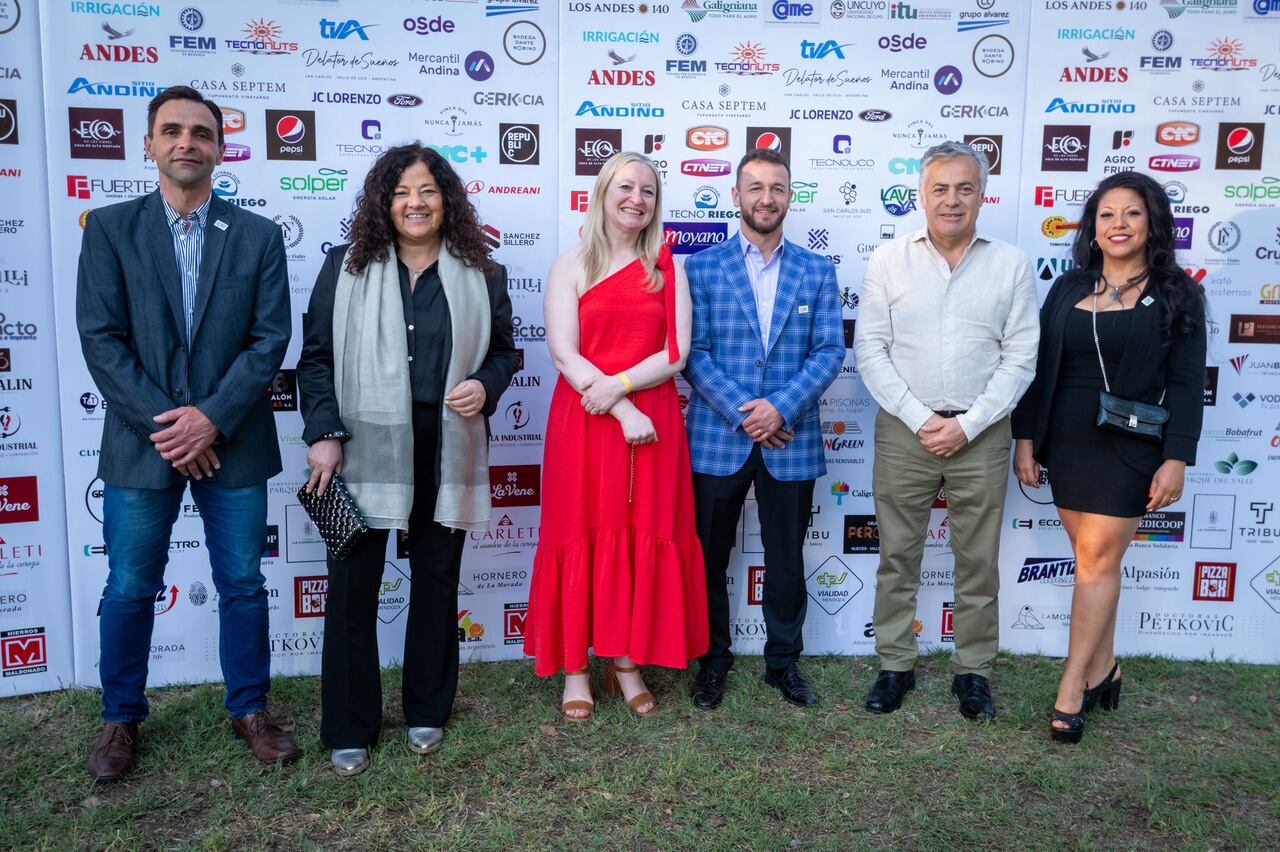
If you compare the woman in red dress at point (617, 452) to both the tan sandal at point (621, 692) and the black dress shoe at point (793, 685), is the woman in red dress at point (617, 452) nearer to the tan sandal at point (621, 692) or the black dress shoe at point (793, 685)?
the tan sandal at point (621, 692)

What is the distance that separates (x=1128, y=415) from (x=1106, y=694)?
1181mm

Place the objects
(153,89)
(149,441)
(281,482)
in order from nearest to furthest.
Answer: (149,441) < (153,89) < (281,482)

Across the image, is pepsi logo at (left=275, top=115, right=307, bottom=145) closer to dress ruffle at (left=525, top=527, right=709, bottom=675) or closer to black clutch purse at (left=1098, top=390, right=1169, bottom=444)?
dress ruffle at (left=525, top=527, right=709, bottom=675)

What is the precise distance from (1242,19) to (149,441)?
4657 millimetres

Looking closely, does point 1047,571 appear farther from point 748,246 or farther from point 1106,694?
point 748,246

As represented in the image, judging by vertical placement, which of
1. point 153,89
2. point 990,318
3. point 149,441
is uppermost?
point 153,89

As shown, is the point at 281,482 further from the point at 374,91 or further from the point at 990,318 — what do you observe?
the point at 990,318

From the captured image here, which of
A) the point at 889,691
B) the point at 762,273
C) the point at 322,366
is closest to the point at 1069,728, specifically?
the point at 889,691

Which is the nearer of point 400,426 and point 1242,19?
point 400,426

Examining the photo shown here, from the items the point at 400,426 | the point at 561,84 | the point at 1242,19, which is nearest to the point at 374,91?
the point at 561,84

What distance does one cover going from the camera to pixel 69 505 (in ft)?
12.5

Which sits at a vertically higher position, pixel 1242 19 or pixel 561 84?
pixel 1242 19

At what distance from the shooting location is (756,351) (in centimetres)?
359

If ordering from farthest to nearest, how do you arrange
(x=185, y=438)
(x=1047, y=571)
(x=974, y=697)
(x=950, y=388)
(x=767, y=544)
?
(x=1047, y=571)
(x=767, y=544)
(x=974, y=697)
(x=950, y=388)
(x=185, y=438)
